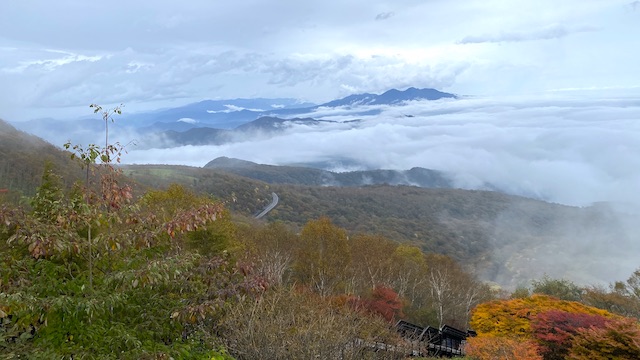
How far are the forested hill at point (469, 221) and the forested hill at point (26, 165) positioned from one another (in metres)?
22.5

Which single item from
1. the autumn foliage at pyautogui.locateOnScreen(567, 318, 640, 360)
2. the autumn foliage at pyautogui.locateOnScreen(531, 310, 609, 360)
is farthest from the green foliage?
the autumn foliage at pyautogui.locateOnScreen(531, 310, 609, 360)

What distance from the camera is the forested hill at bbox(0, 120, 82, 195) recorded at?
61.2 meters

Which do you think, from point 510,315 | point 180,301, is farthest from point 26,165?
point 180,301

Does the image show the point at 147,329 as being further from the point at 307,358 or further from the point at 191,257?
the point at 307,358

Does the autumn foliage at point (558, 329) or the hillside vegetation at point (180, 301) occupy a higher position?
the hillside vegetation at point (180, 301)

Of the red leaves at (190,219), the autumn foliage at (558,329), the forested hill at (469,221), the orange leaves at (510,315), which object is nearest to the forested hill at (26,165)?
the forested hill at (469,221)

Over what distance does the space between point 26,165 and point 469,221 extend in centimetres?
12568

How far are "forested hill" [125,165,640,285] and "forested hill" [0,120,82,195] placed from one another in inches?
886

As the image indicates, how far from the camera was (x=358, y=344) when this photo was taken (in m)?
10.7

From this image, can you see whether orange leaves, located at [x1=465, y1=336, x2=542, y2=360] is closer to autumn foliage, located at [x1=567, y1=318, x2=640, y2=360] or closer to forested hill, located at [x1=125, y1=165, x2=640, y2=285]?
autumn foliage, located at [x1=567, y1=318, x2=640, y2=360]

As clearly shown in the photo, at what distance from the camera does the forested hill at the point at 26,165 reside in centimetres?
6125

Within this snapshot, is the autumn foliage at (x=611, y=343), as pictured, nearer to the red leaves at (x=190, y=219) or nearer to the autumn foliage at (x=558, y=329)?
the autumn foliage at (x=558, y=329)

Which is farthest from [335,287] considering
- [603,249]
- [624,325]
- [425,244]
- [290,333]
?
[603,249]

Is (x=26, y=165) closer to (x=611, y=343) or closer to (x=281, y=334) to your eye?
(x=281, y=334)
